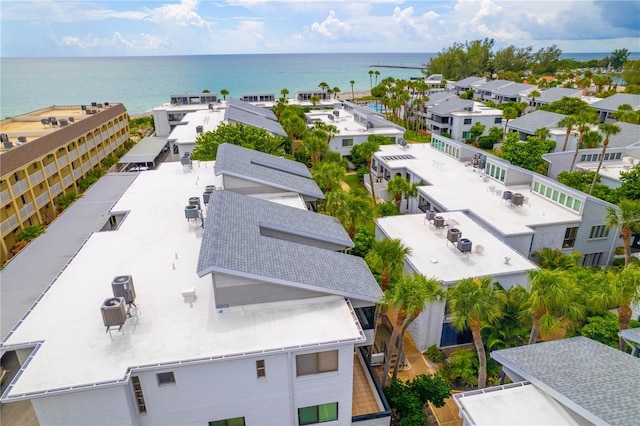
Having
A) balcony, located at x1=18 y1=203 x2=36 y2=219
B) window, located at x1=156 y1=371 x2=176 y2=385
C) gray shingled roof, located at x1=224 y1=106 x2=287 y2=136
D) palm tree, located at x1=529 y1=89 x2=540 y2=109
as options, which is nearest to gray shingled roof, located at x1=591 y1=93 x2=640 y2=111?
palm tree, located at x1=529 y1=89 x2=540 y2=109

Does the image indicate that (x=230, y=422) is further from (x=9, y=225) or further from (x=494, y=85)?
(x=494, y=85)

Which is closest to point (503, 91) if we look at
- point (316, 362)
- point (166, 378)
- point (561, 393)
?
point (561, 393)

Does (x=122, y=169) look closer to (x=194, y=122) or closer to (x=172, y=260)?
(x=194, y=122)

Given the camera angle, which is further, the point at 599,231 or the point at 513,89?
the point at 513,89

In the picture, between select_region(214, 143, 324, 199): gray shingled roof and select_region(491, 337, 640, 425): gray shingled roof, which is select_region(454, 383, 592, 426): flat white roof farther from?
select_region(214, 143, 324, 199): gray shingled roof

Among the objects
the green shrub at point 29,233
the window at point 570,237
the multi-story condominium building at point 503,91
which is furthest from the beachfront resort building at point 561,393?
the multi-story condominium building at point 503,91

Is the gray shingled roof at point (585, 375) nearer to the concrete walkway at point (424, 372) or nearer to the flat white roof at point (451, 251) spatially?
the concrete walkway at point (424, 372)
